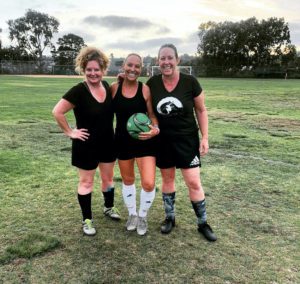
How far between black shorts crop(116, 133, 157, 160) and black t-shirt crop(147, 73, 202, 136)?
0.17 metres

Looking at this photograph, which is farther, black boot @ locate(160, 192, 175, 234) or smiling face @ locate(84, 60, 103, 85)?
black boot @ locate(160, 192, 175, 234)

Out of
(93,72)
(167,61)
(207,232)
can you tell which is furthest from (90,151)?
(207,232)

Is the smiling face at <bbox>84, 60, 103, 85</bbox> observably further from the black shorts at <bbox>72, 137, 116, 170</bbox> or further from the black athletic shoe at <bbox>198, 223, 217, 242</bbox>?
the black athletic shoe at <bbox>198, 223, 217, 242</bbox>

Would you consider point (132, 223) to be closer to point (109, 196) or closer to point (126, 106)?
point (109, 196)

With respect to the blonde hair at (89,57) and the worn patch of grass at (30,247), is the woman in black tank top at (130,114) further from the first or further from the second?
the worn patch of grass at (30,247)

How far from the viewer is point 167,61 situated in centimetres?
362

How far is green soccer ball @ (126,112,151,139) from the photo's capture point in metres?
3.57

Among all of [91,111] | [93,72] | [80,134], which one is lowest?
[80,134]

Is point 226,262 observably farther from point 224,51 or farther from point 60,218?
point 224,51

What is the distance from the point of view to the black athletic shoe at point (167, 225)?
394cm

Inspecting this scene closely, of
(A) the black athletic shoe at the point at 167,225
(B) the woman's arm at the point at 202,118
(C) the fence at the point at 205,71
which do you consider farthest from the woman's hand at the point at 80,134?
(C) the fence at the point at 205,71

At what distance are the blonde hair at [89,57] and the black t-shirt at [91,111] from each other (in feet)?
0.58

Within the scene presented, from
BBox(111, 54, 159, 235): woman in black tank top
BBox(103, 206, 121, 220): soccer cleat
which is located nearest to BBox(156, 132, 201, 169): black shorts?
BBox(111, 54, 159, 235): woman in black tank top

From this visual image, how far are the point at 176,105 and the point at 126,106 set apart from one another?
1.52 ft
